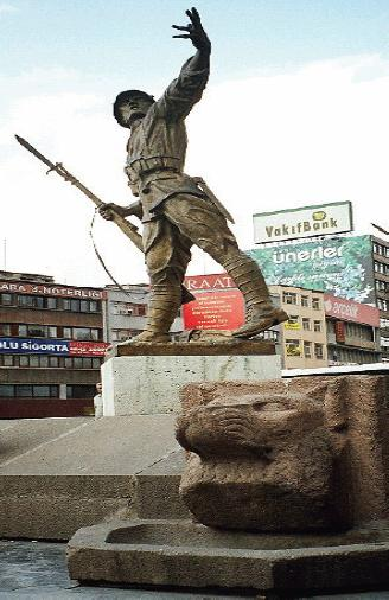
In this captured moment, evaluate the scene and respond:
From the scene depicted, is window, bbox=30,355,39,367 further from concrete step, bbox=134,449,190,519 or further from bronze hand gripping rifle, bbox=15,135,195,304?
concrete step, bbox=134,449,190,519

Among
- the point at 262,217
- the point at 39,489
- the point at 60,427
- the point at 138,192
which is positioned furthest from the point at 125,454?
the point at 262,217

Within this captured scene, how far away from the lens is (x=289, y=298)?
216 feet

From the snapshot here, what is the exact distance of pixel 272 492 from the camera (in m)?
3.79

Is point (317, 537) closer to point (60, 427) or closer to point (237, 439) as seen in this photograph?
point (237, 439)

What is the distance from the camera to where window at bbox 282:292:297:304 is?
6519 cm

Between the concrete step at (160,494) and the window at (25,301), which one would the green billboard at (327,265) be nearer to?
the window at (25,301)

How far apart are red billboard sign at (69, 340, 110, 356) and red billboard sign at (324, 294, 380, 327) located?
20846 mm

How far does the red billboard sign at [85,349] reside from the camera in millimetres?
55062

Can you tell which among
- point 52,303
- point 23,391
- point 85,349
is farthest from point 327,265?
point 23,391

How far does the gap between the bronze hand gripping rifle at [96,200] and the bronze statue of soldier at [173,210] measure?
1.13 feet

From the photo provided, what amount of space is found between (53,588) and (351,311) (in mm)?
70317

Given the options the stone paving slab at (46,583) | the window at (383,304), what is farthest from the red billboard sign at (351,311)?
the stone paving slab at (46,583)

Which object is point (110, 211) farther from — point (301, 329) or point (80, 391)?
point (301, 329)

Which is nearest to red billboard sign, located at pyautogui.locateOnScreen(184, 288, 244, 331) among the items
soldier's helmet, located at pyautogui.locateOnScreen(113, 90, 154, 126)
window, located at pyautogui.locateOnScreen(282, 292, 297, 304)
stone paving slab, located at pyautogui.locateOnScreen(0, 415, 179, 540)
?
window, located at pyautogui.locateOnScreen(282, 292, 297, 304)
